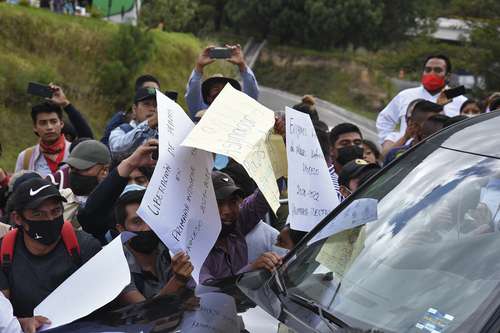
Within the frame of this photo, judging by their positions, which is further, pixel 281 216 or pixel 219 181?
pixel 281 216

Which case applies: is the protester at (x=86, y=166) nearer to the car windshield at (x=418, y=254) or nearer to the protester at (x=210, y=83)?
the protester at (x=210, y=83)

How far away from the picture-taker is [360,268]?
10.3 feet

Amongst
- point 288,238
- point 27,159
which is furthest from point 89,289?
point 27,159

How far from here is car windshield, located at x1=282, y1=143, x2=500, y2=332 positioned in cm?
274

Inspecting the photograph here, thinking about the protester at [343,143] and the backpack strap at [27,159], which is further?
the backpack strap at [27,159]

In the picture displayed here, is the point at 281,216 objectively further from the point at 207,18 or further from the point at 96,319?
the point at 207,18

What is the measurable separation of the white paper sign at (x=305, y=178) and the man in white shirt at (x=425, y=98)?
3.65 m

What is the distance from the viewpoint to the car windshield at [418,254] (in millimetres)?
2742

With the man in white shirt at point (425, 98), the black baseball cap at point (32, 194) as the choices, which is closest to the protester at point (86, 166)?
the black baseball cap at point (32, 194)

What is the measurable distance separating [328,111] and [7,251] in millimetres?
37401

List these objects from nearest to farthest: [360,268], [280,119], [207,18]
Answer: [360,268]
[280,119]
[207,18]

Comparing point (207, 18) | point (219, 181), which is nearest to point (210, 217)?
point (219, 181)

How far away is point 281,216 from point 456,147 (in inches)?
87.5

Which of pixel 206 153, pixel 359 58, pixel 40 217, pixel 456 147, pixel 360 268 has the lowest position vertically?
pixel 359 58
